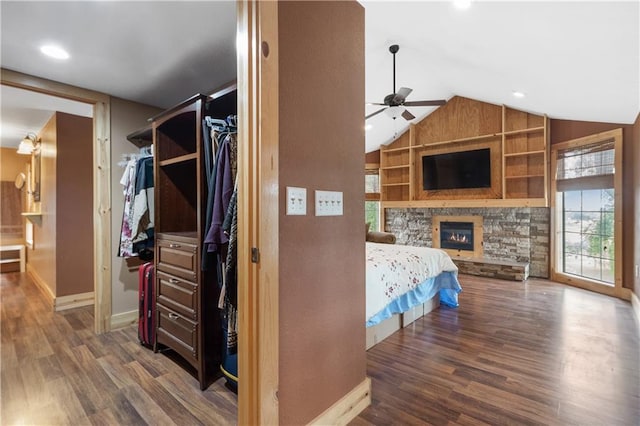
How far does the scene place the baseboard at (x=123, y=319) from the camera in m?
2.87

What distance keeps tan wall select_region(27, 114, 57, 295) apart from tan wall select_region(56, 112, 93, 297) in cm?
9

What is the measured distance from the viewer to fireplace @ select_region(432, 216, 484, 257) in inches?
221

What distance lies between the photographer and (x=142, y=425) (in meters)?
1.59

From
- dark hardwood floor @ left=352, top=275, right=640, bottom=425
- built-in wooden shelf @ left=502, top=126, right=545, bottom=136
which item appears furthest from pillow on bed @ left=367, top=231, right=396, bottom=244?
built-in wooden shelf @ left=502, top=126, right=545, bottom=136

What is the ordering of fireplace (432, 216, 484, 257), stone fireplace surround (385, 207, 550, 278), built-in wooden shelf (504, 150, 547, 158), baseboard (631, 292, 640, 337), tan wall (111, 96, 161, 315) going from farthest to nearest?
fireplace (432, 216, 484, 257) < stone fireplace surround (385, 207, 550, 278) < built-in wooden shelf (504, 150, 547, 158) < baseboard (631, 292, 640, 337) < tan wall (111, 96, 161, 315)

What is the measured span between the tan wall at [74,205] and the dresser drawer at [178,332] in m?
2.15

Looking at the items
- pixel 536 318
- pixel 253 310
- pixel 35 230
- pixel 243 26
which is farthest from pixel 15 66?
pixel 536 318

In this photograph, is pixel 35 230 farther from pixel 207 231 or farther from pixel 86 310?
pixel 207 231

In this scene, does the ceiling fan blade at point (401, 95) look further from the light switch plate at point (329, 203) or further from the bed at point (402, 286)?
the light switch plate at point (329, 203)

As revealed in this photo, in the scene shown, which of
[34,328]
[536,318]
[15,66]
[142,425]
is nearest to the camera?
[142,425]

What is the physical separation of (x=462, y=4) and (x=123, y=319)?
14.0 feet

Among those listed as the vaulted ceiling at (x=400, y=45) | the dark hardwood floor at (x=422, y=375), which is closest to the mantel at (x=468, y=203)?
the vaulted ceiling at (x=400, y=45)

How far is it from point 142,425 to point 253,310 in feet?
3.59

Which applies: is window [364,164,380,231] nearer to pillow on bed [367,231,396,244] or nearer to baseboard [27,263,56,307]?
pillow on bed [367,231,396,244]
